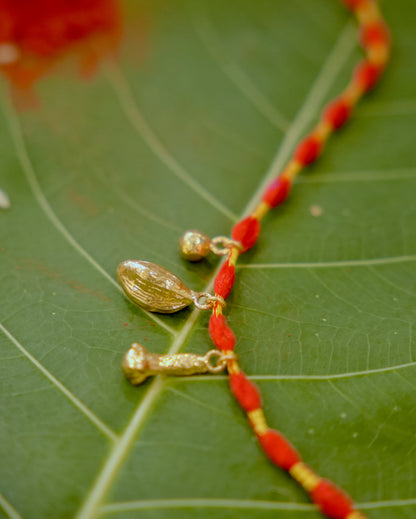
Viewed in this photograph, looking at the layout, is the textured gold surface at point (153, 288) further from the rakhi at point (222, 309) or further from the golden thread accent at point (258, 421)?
the golden thread accent at point (258, 421)

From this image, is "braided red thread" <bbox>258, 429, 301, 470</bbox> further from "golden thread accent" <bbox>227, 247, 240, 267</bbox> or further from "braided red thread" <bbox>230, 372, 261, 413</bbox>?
"golden thread accent" <bbox>227, 247, 240, 267</bbox>

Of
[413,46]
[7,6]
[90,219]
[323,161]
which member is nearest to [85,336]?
[90,219]

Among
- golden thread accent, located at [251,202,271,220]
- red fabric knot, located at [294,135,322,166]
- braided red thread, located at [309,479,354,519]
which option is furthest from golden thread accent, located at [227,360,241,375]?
red fabric knot, located at [294,135,322,166]

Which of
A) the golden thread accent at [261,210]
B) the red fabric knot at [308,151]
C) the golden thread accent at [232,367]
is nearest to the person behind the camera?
the golden thread accent at [232,367]

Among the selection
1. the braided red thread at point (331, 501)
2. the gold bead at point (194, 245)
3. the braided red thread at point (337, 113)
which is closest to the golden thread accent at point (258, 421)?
the braided red thread at point (331, 501)

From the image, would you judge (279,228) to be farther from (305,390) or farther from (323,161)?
(305,390)

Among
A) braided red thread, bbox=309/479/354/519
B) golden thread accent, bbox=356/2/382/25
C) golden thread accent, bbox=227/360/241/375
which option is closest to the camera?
braided red thread, bbox=309/479/354/519
